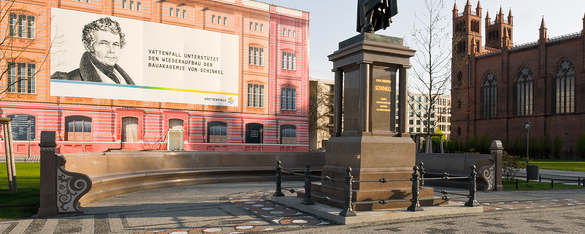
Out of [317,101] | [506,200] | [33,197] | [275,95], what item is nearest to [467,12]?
[317,101]

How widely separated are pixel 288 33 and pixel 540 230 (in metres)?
41.5

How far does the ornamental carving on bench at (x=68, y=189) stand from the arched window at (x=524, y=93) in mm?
65539

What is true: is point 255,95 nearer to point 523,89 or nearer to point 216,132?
point 216,132

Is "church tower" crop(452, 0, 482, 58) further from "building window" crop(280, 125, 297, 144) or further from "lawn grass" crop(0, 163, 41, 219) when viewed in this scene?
"lawn grass" crop(0, 163, 41, 219)

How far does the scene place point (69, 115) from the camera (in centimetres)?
3578

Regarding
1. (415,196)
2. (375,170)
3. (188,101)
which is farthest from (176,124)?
(415,196)

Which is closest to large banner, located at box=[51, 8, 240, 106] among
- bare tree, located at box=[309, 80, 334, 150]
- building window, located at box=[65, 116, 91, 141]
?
building window, located at box=[65, 116, 91, 141]

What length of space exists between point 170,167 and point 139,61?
84.6ft

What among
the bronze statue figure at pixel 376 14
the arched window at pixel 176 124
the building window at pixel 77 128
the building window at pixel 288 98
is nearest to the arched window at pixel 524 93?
the building window at pixel 288 98

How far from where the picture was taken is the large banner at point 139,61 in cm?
3516

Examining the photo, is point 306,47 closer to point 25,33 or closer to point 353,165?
point 25,33

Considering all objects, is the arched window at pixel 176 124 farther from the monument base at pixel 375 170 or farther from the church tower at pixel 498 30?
the church tower at pixel 498 30

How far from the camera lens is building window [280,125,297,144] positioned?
4585cm

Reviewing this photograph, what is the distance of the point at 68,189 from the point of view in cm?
820
